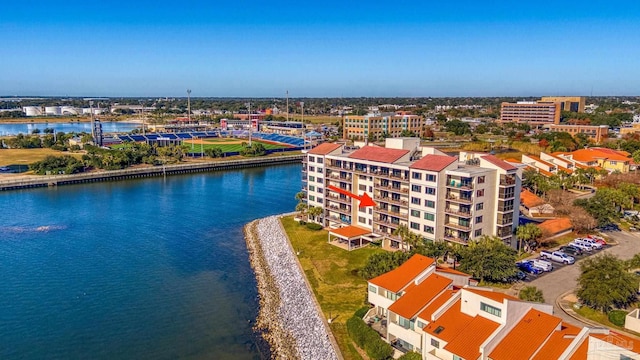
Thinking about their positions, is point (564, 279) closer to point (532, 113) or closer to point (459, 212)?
point (459, 212)

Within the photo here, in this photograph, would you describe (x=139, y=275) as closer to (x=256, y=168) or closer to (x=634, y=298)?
(x=634, y=298)

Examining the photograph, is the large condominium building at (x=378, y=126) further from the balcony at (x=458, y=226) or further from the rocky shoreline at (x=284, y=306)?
the balcony at (x=458, y=226)

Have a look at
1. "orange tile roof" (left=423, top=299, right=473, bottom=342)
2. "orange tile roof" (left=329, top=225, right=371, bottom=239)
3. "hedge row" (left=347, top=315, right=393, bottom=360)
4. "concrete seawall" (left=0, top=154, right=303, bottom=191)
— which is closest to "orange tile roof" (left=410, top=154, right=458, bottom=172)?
"orange tile roof" (left=329, top=225, right=371, bottom=239)

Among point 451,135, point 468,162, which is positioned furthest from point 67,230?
point 451,135

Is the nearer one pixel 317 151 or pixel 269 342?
pixel 269 342

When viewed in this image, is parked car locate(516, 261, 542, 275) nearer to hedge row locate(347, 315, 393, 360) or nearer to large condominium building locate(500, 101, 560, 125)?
hedge row locate(347, 315, 393, 360)

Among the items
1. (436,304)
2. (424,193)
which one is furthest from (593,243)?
(436,304)
